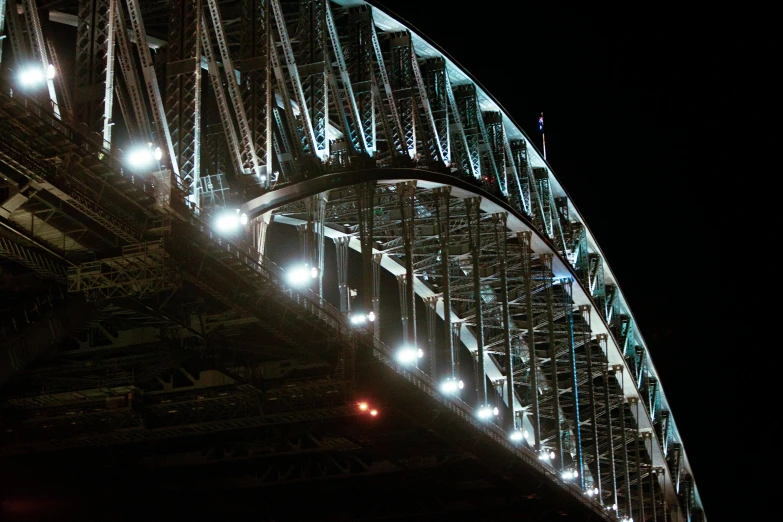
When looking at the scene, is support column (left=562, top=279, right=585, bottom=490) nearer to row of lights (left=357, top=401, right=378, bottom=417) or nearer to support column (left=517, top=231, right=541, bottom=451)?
support column (left=517, top=231, right=541, bottom=451)

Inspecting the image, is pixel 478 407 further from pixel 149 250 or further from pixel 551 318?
pixel 149 250

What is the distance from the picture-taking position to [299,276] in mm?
47094

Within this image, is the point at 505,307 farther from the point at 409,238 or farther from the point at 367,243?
the point at 367,243

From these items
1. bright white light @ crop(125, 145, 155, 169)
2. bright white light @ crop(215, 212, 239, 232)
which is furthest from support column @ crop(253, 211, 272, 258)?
bright white light @ crop(125, 145, 155, 169)

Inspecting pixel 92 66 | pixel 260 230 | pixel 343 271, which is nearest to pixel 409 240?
pixel 343 271

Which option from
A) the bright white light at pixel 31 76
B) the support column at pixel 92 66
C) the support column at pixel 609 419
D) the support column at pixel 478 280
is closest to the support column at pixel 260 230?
the support column at pixel 92 66

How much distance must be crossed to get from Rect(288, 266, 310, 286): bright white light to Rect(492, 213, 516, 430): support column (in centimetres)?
2083

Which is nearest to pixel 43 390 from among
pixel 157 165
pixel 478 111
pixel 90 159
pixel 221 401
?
pixel 221 401

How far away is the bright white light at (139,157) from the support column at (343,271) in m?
17.7

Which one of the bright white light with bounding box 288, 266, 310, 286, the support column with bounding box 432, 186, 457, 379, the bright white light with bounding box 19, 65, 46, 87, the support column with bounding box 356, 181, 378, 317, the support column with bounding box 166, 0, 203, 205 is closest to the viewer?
the bright white light with bounding box 19, 65, 46, 87

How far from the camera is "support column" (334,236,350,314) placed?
195 feet

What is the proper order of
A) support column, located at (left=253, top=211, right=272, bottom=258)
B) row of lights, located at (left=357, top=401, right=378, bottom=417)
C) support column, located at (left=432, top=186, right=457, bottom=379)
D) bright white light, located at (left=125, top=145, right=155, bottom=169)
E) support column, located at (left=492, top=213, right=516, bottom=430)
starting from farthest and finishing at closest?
support column, located at (left=492, top=213, right=516, bottom=430) → support column, located at (left=432, top=186, right=457, bottom=379) → support column, located at (left=253, top=211, right=272, bottom=258) → row of lights, located at (left=357, top=401, right=378, bottom=417) → bright white light, located at (left=125, top=145, right=155, bottom=169)

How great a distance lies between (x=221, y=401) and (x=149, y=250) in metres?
12.7

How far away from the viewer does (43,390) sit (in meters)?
45.4
